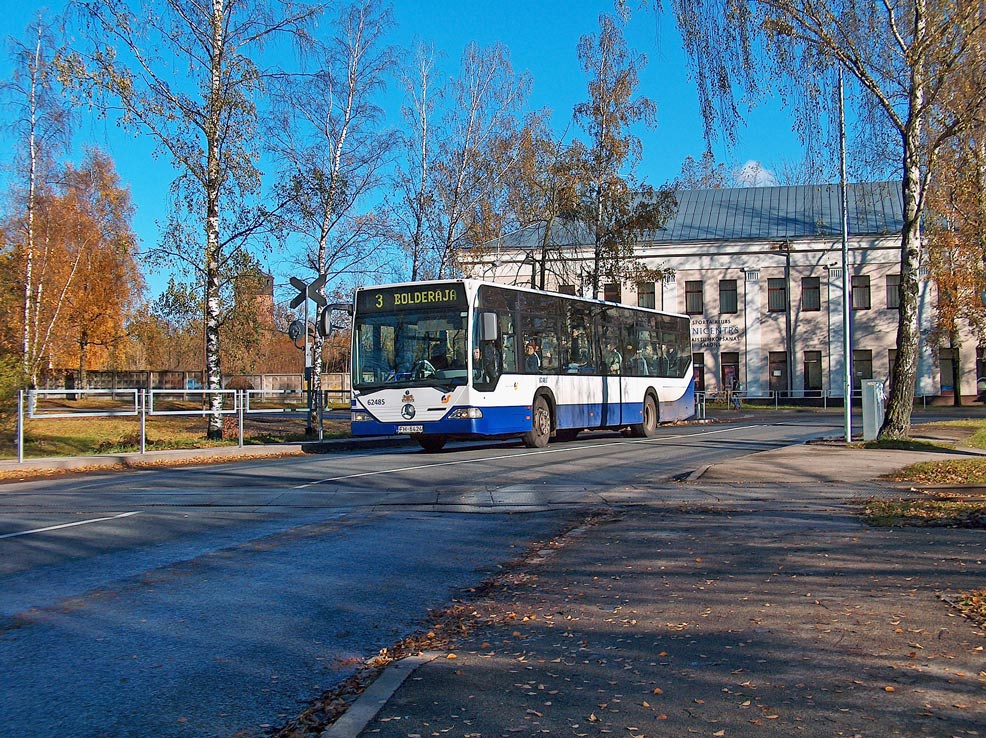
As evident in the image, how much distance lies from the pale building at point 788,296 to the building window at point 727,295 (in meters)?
0.06

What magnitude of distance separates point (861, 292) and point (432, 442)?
38.4m

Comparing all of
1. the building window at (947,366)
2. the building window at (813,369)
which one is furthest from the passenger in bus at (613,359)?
the building window at (947,366)

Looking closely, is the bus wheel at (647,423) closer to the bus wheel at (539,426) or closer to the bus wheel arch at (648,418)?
the bus wheel arch at (648,418)

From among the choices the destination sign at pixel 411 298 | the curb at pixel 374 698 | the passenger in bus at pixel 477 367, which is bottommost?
the curb at pixel 374 698

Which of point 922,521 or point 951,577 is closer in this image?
point 951,577

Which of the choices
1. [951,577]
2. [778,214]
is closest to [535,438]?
[951,577]

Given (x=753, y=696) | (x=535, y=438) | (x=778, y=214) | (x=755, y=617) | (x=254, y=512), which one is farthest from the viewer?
(x=778, y=214)

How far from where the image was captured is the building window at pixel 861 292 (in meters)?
52.2

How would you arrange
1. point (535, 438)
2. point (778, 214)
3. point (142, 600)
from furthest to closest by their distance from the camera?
point (778, 214) < point (535, 438) < point (142, 600)

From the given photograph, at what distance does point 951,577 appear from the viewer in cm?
653

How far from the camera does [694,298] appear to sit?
180 ft

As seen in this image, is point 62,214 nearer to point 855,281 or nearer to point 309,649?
point 855,281

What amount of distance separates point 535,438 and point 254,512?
10.8 m

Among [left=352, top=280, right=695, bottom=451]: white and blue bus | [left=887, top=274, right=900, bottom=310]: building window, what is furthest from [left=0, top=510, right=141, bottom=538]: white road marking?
[left=887, top=274, right=900, bottom=310]: building window
